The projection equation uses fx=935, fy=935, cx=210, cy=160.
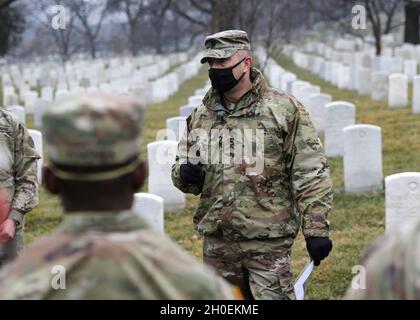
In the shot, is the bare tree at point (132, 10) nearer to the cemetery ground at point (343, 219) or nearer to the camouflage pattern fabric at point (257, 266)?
the cemetery ground at point (343, 219)

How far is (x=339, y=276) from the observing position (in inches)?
295

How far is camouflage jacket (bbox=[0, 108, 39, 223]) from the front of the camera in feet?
17.6

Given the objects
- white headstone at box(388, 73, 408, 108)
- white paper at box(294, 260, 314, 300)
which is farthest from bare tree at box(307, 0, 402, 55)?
white paper at box(294, 260, 314, 300)

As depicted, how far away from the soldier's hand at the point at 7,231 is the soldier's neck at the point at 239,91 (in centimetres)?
136

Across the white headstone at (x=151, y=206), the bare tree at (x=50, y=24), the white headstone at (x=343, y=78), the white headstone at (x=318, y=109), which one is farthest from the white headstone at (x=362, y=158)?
the white headstone at (x=343, y=78)

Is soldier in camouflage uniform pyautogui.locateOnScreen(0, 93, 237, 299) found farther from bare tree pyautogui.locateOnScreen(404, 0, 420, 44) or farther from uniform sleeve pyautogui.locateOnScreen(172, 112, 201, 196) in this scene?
bare tree pyautogui.locateOnScreen(404, 0, 420, 44)

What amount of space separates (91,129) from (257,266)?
263cm

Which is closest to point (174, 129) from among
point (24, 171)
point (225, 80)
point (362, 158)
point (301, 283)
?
point (362, 158)

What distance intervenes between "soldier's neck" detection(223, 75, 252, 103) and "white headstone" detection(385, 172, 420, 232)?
302 cm

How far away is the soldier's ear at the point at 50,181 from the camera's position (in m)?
2.43

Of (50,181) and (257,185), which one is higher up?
(50,181)

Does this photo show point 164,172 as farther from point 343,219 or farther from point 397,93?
point 397,93

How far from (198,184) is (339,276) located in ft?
9.30

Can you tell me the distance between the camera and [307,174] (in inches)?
188
